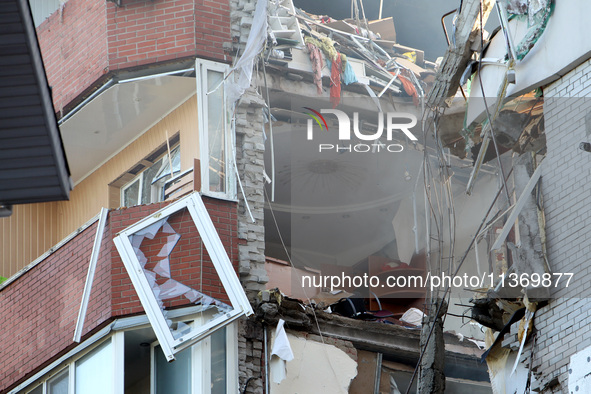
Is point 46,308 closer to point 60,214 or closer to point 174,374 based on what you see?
point 174,374

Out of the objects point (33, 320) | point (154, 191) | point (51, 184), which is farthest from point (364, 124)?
point (51, 184)

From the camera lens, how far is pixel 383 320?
57.9 feet

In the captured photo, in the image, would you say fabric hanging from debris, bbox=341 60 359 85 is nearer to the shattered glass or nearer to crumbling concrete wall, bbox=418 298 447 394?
crumbling concrete wall, bbox=418 298 447 394

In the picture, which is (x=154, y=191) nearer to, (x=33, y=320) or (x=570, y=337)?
(x=33, y=320)

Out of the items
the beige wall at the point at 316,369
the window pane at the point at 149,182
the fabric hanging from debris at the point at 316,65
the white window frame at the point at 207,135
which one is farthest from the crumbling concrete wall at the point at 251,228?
the fabric hanging from debris at the point at 316,65

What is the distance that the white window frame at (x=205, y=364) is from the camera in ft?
43.3

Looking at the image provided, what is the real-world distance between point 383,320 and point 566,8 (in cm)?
698

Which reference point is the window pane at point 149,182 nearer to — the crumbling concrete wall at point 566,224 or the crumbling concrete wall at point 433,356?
the crumbling concrete wall at point 433,356

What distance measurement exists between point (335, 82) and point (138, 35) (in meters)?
5.21

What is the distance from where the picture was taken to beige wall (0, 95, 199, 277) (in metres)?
17.2

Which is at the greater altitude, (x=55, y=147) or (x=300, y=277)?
(x=300, y=277)

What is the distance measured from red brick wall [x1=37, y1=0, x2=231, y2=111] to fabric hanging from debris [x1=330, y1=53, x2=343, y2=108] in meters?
4.43

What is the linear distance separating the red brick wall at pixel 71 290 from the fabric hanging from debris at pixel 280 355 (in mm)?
1179

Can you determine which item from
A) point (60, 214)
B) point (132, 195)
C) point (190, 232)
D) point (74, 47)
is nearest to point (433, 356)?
point (190, 232)
